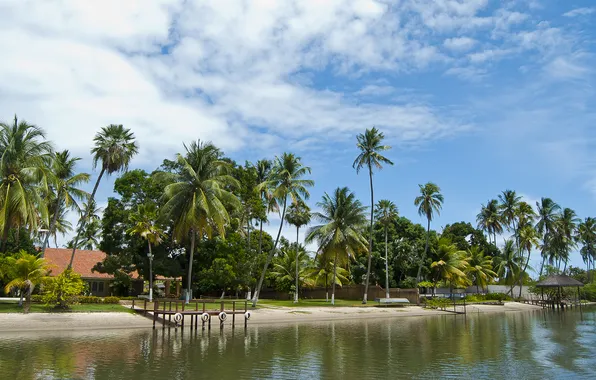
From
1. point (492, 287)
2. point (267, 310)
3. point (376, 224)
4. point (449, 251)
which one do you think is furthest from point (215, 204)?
point (492, 287)

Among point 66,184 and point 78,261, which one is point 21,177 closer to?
point 66,184

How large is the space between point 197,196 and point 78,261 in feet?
65.3

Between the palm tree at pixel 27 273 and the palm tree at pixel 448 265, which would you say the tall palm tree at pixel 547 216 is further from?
the palm tree at pixel 27 273

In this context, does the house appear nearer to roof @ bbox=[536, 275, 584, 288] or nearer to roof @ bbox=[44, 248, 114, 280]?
roof @ bbox=[44, 248, 114, 280]

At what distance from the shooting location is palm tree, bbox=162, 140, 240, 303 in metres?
37.2

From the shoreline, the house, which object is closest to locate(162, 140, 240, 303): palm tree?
the shoreline

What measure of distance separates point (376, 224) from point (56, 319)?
43.4 metres

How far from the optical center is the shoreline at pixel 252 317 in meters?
25.9

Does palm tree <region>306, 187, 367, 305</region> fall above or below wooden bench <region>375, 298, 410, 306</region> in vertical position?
above

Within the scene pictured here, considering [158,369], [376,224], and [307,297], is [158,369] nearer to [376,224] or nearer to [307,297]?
[307,297]

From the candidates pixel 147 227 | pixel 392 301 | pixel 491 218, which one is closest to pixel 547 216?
pixel 491 218

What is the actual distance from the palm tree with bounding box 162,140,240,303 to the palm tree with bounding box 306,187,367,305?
→ 441 inches

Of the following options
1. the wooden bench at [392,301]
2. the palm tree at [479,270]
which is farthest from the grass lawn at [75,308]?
the palm tree at [479,270]

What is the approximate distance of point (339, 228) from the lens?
155 feet
